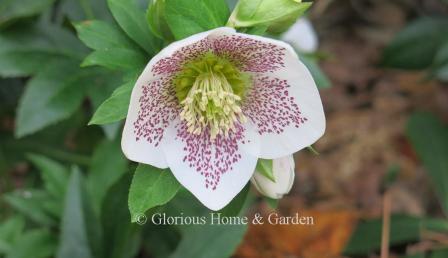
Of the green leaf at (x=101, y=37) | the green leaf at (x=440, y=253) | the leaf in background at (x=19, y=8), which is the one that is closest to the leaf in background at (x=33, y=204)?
the leaf in background at (x=19, y=8)

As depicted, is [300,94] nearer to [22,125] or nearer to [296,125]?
[296,125]

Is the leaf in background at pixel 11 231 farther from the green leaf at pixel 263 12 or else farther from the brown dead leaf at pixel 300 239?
the green leaf at pixel 263 12

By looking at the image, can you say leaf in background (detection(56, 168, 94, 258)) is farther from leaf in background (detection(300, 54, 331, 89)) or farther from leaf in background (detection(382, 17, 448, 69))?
leaf in background (detection(382, 17, 448, 69))

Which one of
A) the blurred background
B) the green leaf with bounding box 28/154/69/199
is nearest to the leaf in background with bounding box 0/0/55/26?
the blurred background

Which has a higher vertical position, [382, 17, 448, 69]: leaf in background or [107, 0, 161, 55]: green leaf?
[107, 0, 161, 55]: green leaf

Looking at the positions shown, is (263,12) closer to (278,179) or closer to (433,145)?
(278,179)

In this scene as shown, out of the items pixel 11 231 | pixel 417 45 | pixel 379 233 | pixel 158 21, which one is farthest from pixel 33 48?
pixel 417 45
